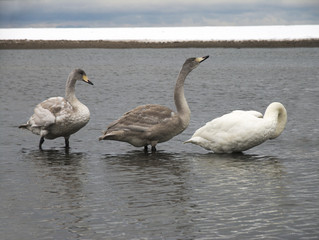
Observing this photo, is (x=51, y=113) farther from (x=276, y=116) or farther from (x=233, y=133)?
(x=276, y=116)

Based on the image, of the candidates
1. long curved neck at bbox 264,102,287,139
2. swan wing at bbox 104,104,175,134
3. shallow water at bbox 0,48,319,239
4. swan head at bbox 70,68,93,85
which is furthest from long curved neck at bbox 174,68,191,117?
swan head at bbox 70,68,93,85

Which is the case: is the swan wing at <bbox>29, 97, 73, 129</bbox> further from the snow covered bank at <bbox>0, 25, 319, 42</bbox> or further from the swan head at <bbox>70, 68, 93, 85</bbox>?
the snow covered bank at <bbox>0, 25, 319, 42</bbox>

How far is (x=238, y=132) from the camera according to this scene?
11094mm

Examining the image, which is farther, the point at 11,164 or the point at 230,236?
the point at 11,164

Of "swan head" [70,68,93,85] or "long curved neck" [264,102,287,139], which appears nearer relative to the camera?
"long curved neck" [264,102,287,139]

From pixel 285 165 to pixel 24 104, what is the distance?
40.3 feet

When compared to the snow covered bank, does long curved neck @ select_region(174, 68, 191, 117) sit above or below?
above

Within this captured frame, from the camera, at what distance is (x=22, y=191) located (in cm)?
873

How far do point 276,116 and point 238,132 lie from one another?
A: 0.84 metres

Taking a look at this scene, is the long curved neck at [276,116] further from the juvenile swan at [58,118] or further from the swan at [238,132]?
the juvenile swan at [58,118]

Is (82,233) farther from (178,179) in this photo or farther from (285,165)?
(285,165)

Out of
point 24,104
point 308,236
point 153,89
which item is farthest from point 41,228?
point 153,89

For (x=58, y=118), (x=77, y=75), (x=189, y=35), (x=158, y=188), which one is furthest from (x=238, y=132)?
(x=189, y=35)

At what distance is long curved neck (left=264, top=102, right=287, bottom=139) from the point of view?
11.4 metres
